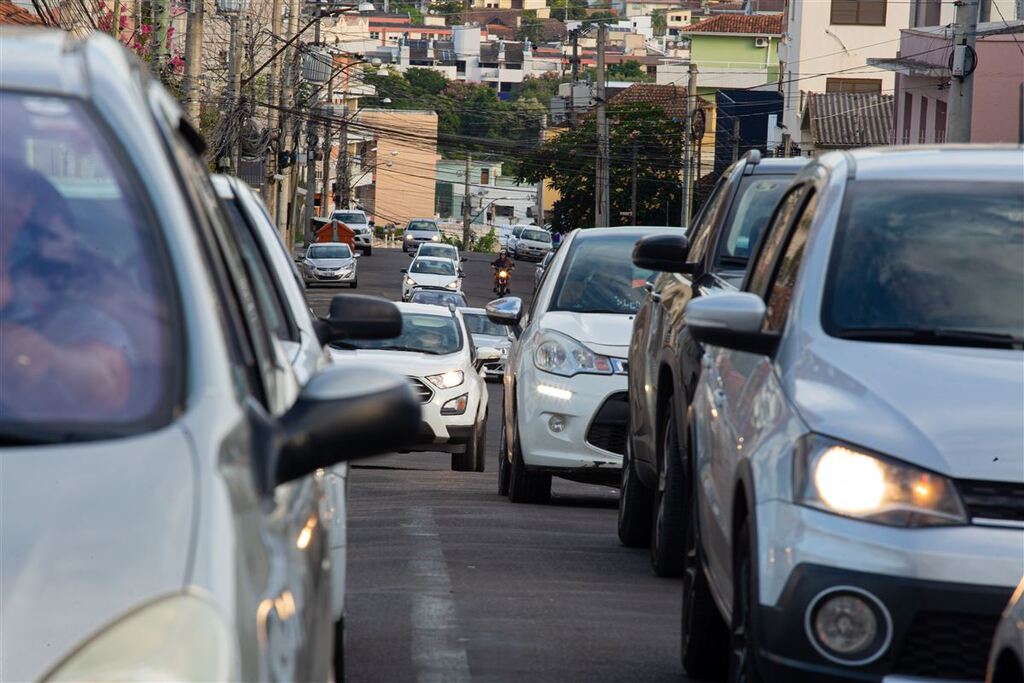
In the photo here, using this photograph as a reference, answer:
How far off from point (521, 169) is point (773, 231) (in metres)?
81.4

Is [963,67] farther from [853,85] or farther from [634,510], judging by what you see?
[853,85]

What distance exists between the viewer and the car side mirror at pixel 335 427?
3.04 m

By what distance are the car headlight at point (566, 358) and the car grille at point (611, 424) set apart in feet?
0.65

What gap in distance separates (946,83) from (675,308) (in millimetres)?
32880

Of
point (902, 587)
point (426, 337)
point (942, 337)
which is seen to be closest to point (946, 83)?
point (426, 337)

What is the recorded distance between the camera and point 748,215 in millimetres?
8766

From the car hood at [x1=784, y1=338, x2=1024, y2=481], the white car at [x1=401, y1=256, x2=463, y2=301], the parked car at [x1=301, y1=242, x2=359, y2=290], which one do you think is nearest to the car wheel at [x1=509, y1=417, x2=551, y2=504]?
the car hood at [x1=784, y1=338, x2=1024, y2=481]

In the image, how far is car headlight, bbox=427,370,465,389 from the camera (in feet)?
62.4

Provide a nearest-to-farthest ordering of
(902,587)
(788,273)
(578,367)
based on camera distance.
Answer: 1. (902,587)
2. (788,273)
3. (578,367)

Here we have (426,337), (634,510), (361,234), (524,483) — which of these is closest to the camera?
(634,510)

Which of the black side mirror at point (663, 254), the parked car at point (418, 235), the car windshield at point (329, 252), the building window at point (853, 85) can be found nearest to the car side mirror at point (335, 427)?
the black side mirror at point (663, 254)

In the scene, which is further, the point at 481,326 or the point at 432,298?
the point at 432,298

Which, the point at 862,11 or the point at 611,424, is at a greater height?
the point at 862,11

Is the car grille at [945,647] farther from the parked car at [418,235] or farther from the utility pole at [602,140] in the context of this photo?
the parked car at [418,235]
